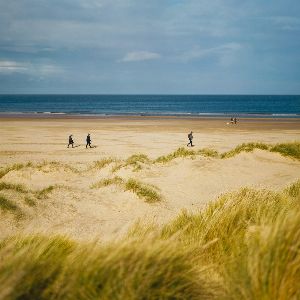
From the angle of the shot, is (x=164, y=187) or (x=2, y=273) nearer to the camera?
(x=2, y=273)

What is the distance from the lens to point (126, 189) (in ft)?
38.1

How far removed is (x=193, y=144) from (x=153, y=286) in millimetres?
28220

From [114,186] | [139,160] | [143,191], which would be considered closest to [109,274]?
[143,191]

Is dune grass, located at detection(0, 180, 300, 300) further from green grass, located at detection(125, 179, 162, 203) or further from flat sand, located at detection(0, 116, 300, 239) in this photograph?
green grass, located at detection(125, 179, 162, 203)

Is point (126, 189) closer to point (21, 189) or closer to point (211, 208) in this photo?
point (21, 189)

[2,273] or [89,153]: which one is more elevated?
[2,273]

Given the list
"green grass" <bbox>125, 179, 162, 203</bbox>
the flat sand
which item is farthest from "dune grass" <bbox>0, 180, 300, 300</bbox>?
"green grass" <bbox>125, 179, 162, 203</bbox>

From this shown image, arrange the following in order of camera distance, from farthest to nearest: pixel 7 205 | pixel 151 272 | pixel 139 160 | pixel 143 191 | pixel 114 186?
pixel 139 160 → pixel 114 186 → pixel 143 191 → pixel 7 205 → pixel 151 272

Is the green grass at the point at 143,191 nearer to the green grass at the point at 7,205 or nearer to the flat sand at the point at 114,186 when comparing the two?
the flat sand at the point at 114,186

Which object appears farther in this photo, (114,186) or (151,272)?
(114,186)

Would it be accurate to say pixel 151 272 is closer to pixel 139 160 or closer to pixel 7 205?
pixel 7 205

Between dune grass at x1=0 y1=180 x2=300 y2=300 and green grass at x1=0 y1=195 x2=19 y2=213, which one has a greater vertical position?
dune grass at x1=0 y1=180 x2=300 y2=300

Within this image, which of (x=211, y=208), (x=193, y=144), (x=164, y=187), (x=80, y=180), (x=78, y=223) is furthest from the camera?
(x=193, y=144)

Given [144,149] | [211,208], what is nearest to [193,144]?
[144,149]
